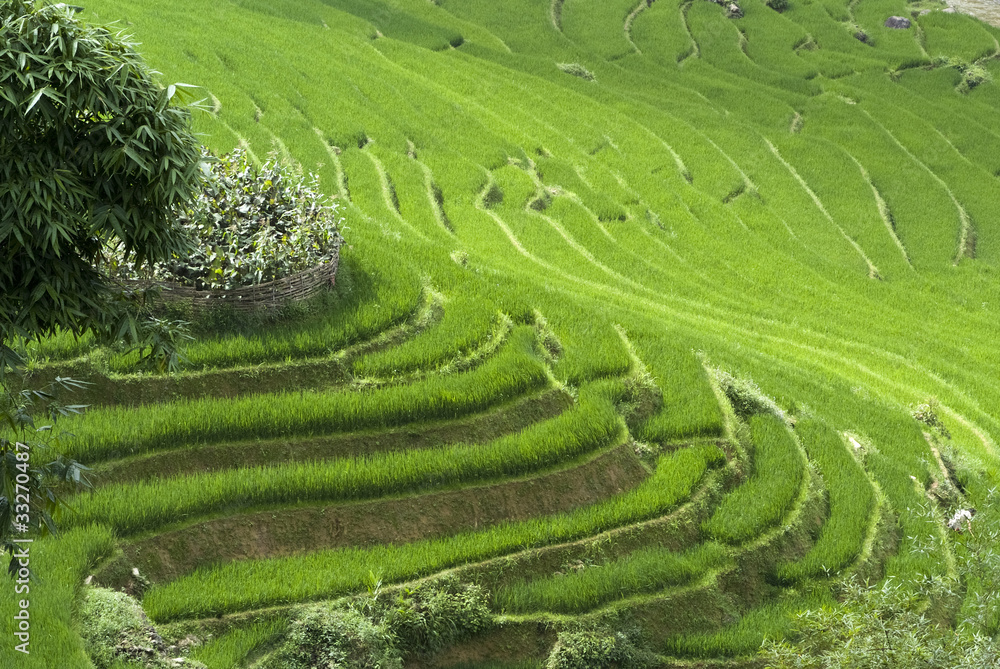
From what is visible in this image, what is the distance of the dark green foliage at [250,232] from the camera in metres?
14.3

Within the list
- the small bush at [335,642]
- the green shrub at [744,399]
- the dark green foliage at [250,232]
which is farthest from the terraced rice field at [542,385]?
the dark green foliage at [250,232]

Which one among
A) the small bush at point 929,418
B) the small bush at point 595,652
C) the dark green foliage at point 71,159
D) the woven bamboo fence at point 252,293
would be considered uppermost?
the dark green foliage at point 71,159

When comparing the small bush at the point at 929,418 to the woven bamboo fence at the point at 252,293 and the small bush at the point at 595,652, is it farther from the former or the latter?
the woven bamboo fence at the point at 252,293

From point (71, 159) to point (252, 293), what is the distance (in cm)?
706

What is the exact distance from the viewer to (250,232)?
48.6 feet

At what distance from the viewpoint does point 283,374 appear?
1437 cm

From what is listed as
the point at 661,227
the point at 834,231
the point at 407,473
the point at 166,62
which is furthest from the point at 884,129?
the point at 407,473

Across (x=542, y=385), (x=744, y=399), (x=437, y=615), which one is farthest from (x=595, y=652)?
(x=744, y=399)

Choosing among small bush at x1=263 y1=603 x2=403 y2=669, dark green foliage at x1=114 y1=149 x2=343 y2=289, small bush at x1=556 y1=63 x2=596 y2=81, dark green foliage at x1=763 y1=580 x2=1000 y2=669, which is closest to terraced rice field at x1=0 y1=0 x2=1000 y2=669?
small bush at x1=263 y1=603 x2=403 y2=669

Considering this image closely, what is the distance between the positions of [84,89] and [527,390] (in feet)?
30.6

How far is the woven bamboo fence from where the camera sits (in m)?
14.3

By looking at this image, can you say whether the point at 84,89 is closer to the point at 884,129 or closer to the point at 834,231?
the point at 834,231

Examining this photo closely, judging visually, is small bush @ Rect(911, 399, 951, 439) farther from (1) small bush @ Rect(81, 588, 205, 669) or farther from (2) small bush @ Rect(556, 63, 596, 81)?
(2) small bush @ Rect(556, 63, 596, 81)
